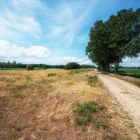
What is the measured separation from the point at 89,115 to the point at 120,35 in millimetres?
35882

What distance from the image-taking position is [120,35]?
4197cm

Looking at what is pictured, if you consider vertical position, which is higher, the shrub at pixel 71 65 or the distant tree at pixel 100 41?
the distant tree at pixel 100 41

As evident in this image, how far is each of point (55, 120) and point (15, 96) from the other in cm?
523

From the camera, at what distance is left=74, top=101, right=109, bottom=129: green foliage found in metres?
7.69

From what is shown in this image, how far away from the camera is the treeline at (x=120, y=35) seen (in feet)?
131

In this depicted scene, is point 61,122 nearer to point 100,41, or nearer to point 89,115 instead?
point 89,115

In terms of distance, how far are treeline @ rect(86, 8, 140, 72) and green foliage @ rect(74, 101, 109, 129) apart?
30767 millimetres

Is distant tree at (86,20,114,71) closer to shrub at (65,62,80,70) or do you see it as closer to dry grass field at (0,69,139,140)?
dry grass field at (0,69,139,140)

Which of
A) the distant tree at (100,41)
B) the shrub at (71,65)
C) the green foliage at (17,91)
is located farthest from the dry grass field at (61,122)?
the shrub at (71,65)

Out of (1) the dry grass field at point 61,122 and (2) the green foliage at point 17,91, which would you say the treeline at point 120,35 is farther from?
(1) the dry grass field at point 61,122

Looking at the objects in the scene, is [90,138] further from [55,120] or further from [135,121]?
[135,121]

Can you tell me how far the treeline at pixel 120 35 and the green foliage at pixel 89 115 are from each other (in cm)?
3077

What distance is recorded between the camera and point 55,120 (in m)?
8.07

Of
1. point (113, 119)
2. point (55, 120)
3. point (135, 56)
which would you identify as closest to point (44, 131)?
point (55, 120)
